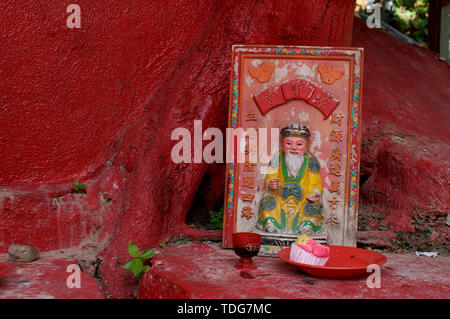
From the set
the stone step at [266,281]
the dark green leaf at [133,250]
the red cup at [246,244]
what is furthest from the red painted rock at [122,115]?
the red cup at [246,244]

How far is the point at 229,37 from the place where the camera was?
3.82 m

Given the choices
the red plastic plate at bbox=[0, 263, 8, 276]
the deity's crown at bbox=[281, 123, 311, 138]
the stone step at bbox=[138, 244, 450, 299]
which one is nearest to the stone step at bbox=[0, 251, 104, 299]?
the red plastic plate at bbox=[0, 263, 8, 276]

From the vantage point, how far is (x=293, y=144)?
3285 mm

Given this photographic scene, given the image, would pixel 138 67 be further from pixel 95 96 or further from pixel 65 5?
pixel 65 5

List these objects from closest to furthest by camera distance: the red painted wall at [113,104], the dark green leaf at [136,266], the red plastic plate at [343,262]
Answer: the red plastic plate at [343,262] → the dark green leaf at [136,266] → the red painted wall at [113,104]

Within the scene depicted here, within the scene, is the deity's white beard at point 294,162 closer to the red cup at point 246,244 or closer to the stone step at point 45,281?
the red cup at point 246,244

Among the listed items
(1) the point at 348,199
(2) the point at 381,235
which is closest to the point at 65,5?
(1) the point at 348,199

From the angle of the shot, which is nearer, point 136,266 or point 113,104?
point 136,266

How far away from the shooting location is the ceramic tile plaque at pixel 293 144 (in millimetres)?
3273

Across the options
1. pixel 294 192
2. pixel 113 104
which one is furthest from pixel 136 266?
pixel 113 104

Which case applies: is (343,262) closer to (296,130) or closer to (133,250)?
(296,130)

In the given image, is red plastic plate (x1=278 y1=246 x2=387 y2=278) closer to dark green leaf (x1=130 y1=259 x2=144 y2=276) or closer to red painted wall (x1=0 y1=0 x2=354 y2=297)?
dark green leaf (x1=130 y1=259 x2=144 y2=276)

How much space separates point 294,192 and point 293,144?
35 centimetres

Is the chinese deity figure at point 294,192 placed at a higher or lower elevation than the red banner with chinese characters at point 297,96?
lower
